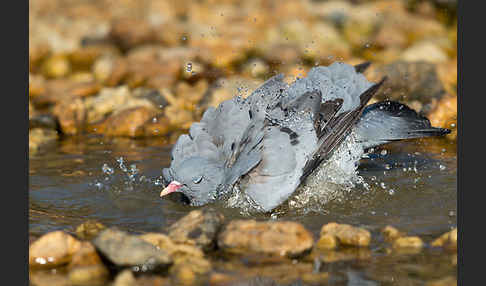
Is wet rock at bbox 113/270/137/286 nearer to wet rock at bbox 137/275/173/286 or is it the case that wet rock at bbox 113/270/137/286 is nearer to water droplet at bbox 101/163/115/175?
wet rock at bbox 137/275/173/286

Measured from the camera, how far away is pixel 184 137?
6309 mm

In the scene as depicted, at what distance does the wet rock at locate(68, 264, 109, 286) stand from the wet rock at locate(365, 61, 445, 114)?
5.19 m

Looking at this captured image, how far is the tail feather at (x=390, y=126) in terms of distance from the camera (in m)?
6.70

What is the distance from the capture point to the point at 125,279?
13.7 ft

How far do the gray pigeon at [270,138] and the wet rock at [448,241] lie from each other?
1.33 meters

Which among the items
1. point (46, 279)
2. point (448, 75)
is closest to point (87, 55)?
point (448, 75)

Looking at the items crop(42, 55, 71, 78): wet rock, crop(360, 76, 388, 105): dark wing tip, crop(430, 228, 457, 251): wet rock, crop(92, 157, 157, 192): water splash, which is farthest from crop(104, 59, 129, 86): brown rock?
crop(430, 228, 457, 251): wet rock

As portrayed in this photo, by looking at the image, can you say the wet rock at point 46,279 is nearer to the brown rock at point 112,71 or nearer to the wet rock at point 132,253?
the wet rock at point 132,253

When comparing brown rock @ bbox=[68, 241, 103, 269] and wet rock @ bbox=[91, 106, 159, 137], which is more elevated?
wet rock @ bbox=[91, 106, 159, 137]

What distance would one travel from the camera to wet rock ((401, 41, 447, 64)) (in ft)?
35.4

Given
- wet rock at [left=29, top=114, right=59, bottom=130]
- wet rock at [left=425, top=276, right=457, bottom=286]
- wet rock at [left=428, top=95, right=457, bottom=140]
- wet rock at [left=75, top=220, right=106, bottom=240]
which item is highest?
wet rock at [left=29, top=114, right=59, bottom=130]

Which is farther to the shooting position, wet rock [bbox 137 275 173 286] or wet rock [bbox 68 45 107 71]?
wet rock [bbox 68 45 107 71]

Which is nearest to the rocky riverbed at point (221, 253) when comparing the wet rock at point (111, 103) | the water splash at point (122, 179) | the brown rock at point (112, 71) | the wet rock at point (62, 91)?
the water splash at point (122, 179)

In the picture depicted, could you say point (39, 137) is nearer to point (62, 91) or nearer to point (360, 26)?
point (62, 91)
